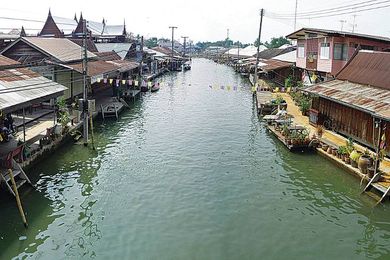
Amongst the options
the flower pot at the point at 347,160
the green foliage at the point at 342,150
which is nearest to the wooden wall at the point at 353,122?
the green foliage at the point at 342,150

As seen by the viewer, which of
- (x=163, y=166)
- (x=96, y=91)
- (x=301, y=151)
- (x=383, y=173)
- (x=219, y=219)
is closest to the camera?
(x=219, y=219)

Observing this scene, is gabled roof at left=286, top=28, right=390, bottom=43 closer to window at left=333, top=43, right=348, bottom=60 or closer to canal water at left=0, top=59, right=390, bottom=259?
window at left=333, top=43, right=348, bottom=60

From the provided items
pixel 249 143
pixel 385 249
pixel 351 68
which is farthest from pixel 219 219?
pixel 351 68

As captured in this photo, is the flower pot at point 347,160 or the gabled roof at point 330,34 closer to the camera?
the flower pot at point 347,160

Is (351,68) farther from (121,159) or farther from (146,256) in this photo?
(146,256)

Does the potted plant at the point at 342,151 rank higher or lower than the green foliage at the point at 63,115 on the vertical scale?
lower

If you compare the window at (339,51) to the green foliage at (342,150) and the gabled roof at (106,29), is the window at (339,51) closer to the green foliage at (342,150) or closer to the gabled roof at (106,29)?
the green foliage at (342,150)
